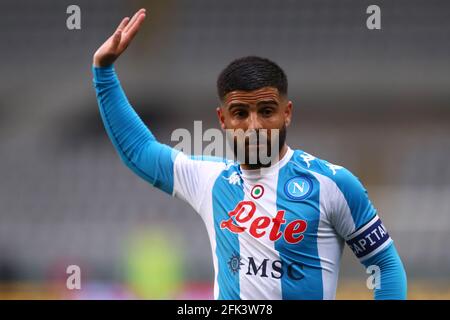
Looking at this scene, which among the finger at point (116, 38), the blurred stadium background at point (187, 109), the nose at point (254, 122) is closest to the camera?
the nose at point (254, 122)

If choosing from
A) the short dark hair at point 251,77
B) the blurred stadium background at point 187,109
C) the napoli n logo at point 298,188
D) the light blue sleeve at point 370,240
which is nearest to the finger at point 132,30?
the short dark hair at point 251,77

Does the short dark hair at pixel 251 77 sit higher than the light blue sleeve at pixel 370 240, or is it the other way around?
the short dark hair at pixel 251 77

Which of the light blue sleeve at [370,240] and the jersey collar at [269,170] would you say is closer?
the light blue sleeve at [370,240]

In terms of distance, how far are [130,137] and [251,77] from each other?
1.70 feet

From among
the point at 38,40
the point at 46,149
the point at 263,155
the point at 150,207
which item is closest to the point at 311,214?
the point at 263,155

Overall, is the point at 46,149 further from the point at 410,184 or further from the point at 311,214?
the point at 311,214

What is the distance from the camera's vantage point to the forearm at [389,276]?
8.10 feet

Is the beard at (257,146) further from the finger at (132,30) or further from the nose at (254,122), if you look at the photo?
the finger at (132,30)

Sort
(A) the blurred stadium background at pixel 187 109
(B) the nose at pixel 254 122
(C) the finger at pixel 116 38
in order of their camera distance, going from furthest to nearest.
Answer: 1. (A) the blurred stadium background at pixel 187 109
2. (C) the finger at pixel 116 38
3. (B) the nose at pixel 254 122

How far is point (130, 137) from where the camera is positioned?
8.70 ft

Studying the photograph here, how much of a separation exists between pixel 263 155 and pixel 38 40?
26.1 ft

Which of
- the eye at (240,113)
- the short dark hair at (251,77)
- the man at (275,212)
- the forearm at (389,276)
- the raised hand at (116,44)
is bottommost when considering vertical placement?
the forearm at (389,276)

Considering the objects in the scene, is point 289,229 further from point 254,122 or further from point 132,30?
point 132,30

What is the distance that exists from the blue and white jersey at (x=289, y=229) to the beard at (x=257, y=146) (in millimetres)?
40
